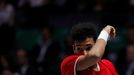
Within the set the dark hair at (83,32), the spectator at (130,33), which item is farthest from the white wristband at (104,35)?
the spectator at (130,33)

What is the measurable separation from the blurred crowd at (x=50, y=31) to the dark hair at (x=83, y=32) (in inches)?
179

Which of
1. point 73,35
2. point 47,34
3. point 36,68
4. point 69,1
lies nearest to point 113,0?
point 69,1

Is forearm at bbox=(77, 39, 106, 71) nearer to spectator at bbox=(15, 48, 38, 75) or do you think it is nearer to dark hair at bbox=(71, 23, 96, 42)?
dark hair at bbox=(71, 23, 96, 42)

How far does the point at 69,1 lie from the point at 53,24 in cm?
67

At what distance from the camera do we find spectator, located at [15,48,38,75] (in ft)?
31.2

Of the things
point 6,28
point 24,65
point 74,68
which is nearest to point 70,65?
point 74,68

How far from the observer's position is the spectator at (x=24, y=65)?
9.51 m

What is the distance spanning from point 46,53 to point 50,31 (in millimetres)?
474

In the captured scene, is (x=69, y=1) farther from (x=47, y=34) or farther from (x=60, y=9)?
(x=47, y=34)

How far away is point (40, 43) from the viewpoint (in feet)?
34.4

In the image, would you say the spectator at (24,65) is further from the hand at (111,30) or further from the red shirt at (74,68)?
the hand at (111,30)

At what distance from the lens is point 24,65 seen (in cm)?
978

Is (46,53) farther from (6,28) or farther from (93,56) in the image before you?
(93,56)

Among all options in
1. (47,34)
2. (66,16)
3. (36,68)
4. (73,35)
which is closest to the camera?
(73,35)
